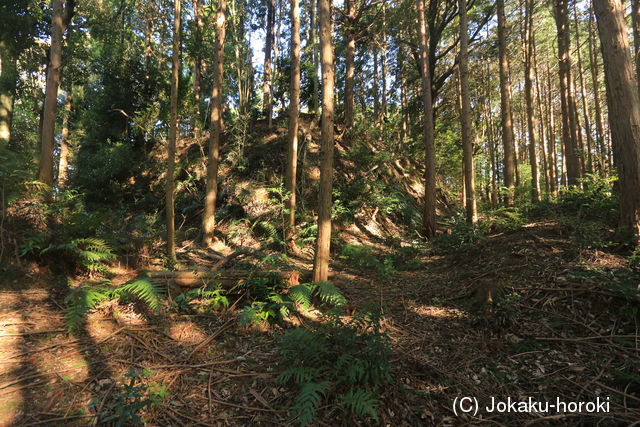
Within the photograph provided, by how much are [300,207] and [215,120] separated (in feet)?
13.0

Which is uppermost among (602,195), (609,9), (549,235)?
(609,9)

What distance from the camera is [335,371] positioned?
109 inches

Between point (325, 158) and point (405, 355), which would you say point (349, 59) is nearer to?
point (325, 158)

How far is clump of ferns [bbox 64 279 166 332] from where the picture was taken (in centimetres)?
345

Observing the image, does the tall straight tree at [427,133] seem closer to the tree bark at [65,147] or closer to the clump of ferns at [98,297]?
the clump of ferns at [98,297]

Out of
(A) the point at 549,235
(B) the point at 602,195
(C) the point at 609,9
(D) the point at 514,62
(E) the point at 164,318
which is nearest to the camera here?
(E) the point at 164,318

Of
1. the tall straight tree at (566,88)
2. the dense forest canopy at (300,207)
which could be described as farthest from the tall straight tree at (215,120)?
the tall straight tree at (566,88)

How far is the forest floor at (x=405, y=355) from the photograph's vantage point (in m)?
2.57

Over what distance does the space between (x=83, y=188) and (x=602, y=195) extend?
18103 millimetres

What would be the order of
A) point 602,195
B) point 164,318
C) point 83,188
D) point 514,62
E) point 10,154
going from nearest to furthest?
point 164,318
point 10,154
point 602,195
point 83,188
point 514,62

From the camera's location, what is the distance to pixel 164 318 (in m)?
4.16

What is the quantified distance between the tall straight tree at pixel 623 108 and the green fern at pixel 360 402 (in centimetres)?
505

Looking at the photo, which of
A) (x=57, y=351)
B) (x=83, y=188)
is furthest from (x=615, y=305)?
(x=83, y=188)

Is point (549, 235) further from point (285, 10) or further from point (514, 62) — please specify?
point (285, 10)
